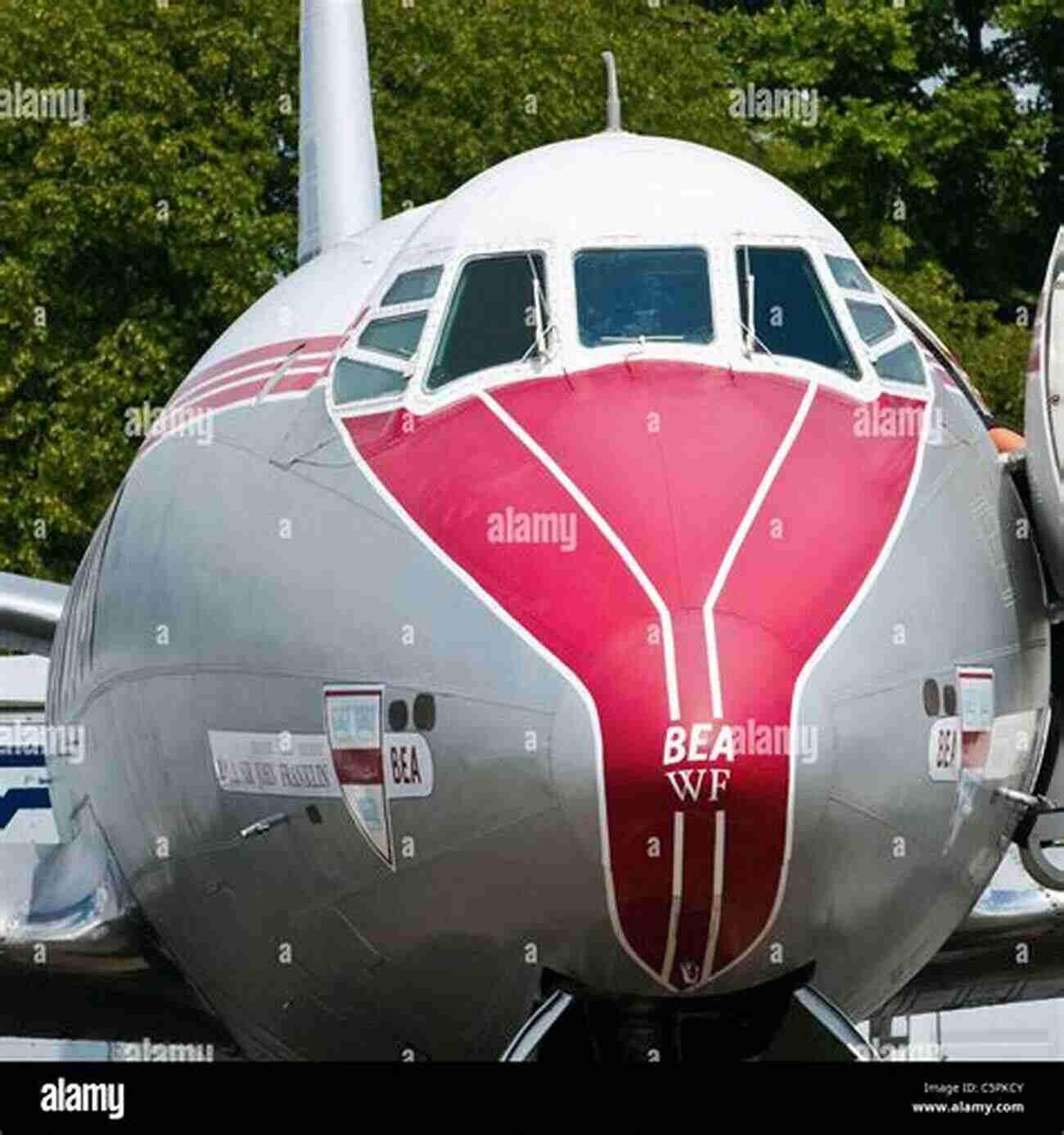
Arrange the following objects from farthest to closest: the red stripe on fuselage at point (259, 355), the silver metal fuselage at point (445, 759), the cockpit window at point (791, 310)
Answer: the red stripe on fuselage at point (259, 355) → the cockpit window at point (791, 310) → the silver metal fuselage at point (445, 759)

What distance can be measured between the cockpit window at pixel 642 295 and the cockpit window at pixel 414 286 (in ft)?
1.90

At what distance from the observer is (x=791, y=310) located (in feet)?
42.2

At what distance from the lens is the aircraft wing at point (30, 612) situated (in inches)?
818

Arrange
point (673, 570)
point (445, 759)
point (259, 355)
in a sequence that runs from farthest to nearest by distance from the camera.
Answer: point (259, 355)
point (445, 759)
point (673, 570)

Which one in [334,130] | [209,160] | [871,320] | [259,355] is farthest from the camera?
[209,160]

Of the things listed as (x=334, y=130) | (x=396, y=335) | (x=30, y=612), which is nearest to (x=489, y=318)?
(x=396, y=335)

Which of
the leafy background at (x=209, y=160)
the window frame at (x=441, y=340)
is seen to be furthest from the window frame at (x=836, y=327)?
the leafy background at (x=209, y=160)

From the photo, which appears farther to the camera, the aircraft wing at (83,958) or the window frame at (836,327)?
the aircraft wing at (83,958)

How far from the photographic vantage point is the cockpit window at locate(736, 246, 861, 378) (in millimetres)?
12672

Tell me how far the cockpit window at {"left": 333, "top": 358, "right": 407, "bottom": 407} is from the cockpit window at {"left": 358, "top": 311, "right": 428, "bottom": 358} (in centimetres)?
9

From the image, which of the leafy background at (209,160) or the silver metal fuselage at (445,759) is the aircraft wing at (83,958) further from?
the leafy background at (209,160)

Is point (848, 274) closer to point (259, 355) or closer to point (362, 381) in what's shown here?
point (362, 381)

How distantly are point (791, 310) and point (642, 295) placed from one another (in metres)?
Answer: 0.55

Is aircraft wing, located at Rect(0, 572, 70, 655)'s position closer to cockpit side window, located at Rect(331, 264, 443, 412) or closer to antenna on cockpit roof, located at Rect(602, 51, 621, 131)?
antenna on cockpit roof, located at Rect(602, 51, 621, 131)
